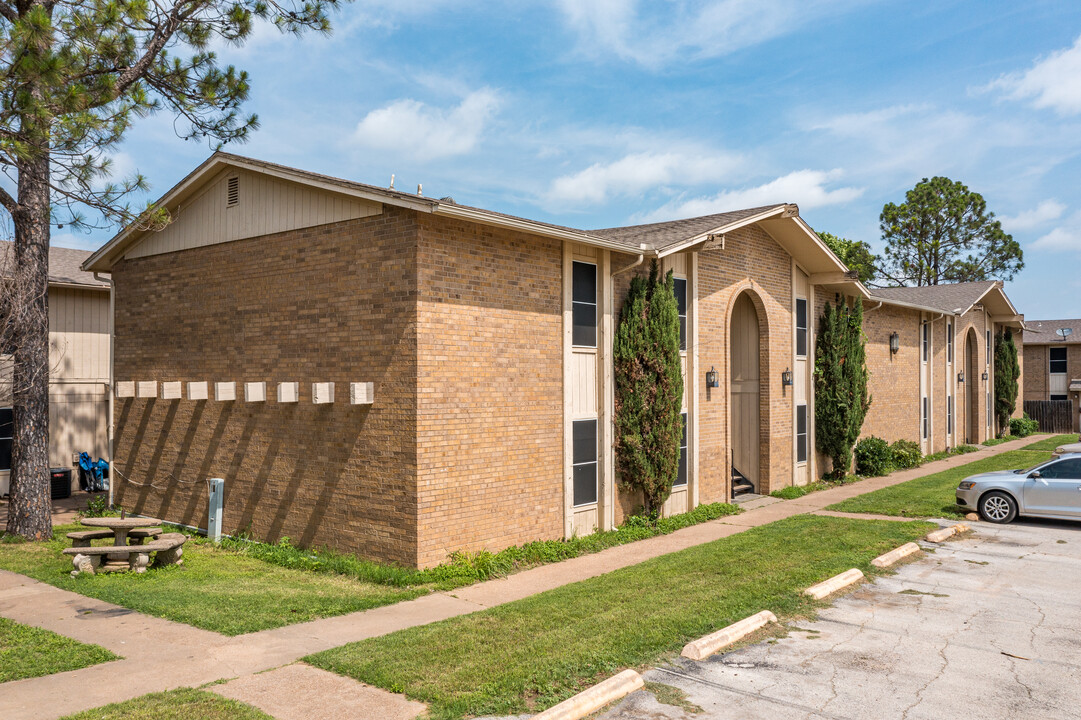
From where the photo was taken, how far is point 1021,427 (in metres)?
36.3

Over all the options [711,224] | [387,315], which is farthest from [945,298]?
[387,315]

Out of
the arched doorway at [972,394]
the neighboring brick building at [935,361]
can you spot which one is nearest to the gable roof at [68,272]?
the neighboring brick building at [935,361]

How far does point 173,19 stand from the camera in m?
12.1

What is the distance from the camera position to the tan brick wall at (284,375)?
10.7 metres

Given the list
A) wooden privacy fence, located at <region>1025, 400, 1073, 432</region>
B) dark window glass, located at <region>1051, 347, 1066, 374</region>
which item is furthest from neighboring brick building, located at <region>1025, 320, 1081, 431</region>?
wooden privacy fence, located at <region>1025, 400, 1073, 432</region>

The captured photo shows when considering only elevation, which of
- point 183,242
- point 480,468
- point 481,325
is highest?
point 183,242

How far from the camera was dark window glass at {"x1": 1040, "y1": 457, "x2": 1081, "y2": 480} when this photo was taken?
14.2 m

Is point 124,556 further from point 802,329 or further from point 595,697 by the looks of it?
point 802,329

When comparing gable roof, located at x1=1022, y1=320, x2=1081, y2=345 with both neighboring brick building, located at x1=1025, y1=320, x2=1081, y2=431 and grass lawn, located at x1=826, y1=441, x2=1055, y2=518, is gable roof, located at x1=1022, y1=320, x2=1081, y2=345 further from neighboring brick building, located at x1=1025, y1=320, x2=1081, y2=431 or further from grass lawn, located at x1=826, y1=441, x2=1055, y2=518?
grass lawn, located at x1=826, y1=441, x2=1055, y2=518

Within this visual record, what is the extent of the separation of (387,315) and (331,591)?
375cm

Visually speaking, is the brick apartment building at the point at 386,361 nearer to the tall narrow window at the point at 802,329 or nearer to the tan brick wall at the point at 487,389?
the tan brick wall at the point at 487,389

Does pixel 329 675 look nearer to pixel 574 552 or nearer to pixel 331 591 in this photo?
pixel 331 591

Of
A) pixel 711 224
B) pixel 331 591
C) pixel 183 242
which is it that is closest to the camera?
pixel 331 591

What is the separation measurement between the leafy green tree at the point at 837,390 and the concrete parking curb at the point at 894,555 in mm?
7776
